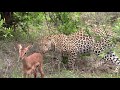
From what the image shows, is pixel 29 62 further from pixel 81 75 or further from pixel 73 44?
pixel 73 44

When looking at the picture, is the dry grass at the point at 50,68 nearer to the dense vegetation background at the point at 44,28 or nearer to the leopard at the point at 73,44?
the dense vegetation background at the point at 44,28

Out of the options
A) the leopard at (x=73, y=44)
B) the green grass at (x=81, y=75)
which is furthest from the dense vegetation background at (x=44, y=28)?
the leopard at (x=73, y=44)

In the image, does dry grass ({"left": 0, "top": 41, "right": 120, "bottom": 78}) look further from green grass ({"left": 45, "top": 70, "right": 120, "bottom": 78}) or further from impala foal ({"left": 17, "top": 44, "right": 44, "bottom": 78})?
impala foal ({"left": 17, "top": 44, "right": 44, "bottom": 78})

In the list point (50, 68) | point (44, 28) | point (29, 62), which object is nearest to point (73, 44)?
point (44, 28)

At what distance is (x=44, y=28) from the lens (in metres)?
6.14

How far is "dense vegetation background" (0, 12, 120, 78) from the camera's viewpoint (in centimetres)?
562

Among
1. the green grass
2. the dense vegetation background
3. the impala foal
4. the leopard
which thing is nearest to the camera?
the impala foal

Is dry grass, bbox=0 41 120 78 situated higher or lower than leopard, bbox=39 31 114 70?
lower

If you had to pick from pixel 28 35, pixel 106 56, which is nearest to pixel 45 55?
pixel 28 35

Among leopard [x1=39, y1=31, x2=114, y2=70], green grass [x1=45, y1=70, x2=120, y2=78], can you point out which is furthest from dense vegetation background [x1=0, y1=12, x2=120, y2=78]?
leopard [x1=39, y1=31, x2=114, y2=70]

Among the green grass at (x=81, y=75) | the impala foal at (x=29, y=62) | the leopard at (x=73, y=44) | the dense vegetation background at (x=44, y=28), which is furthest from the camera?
the leopard at (x=73, y=44)

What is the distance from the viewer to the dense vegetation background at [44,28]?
5.62m
